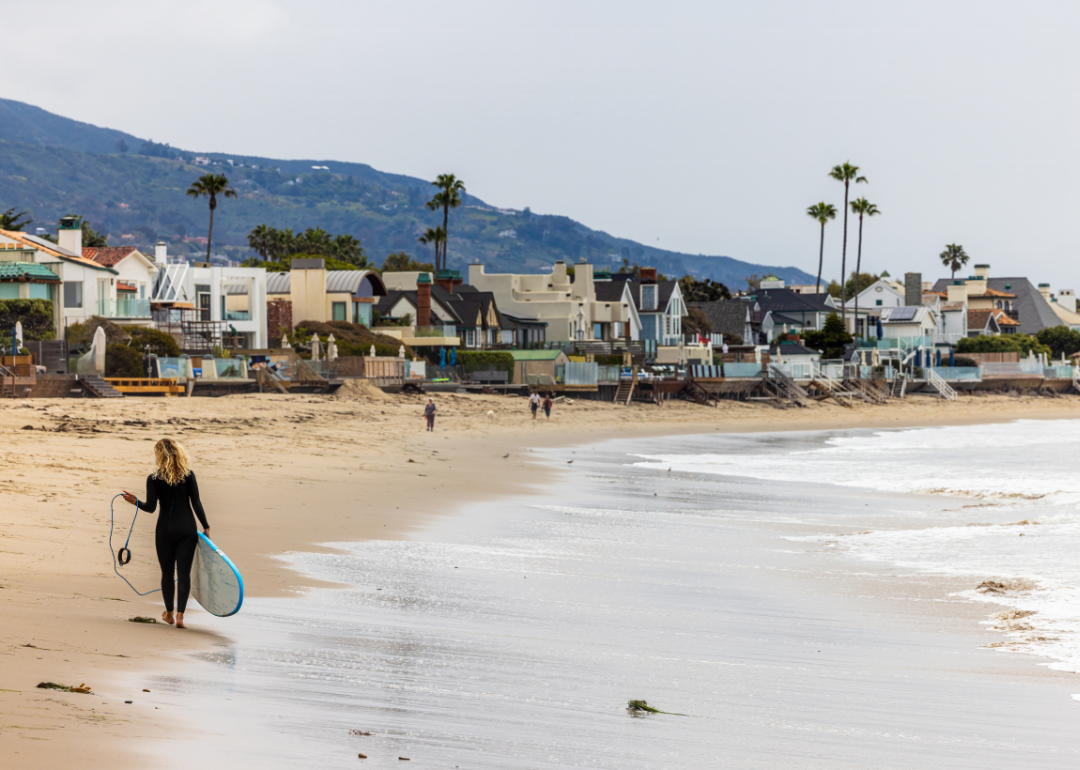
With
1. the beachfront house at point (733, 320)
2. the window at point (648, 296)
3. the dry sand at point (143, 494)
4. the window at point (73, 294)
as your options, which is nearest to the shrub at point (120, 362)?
the dry sand at point (143, 494)

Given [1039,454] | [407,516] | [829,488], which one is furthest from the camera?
[1039,454]

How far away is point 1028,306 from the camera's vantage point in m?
120

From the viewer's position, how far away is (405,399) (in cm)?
4500

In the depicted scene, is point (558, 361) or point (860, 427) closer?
point (860, 427)

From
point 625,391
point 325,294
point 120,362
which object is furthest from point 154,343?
point 625,391

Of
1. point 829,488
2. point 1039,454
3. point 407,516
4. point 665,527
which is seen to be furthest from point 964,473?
point 407,516

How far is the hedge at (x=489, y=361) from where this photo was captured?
56.5 metres

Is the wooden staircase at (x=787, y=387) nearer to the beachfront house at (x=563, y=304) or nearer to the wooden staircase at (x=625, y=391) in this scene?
the wooden staircase at (x=625, y=391)

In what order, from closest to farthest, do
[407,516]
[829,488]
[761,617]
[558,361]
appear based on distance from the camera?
[761,617] → [407,516] → [829,488] → [558,361]

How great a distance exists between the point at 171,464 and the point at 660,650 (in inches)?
159

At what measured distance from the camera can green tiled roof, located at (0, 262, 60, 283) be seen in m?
43.4

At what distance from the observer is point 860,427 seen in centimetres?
5259

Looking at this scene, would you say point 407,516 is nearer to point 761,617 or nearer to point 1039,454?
point 761,617

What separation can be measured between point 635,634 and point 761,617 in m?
1.66
